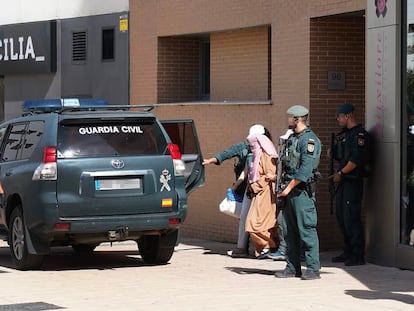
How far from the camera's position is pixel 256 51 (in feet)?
55.0

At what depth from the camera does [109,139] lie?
13.1 meters

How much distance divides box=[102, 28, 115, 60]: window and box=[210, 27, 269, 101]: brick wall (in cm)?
217

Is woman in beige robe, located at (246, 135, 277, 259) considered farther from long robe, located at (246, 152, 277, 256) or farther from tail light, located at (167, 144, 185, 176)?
tail light, located at (167, 144, 185, 176)

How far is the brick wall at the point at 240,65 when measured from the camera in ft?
54.5

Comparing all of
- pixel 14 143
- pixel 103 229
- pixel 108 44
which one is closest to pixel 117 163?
pixel 103 229

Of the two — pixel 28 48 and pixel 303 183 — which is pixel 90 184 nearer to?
pixel 303 183

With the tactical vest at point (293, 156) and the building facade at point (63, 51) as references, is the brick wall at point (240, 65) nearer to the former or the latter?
the building facade at point (63, 51)

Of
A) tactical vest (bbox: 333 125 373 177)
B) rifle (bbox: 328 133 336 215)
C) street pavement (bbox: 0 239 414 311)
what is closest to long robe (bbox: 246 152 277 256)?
street pavement (bbox: 0 239 414 311)

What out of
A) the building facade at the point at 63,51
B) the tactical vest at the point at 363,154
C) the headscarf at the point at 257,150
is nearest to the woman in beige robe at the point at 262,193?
the headscarf at the point at 257,150

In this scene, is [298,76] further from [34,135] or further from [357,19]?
[34,135]

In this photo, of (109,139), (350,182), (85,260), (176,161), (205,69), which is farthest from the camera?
(205,69)

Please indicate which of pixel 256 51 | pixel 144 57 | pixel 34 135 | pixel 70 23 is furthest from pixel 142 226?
pixel 70 23

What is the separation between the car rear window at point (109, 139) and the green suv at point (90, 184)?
0.04ft

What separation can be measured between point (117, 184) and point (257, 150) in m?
2.21
